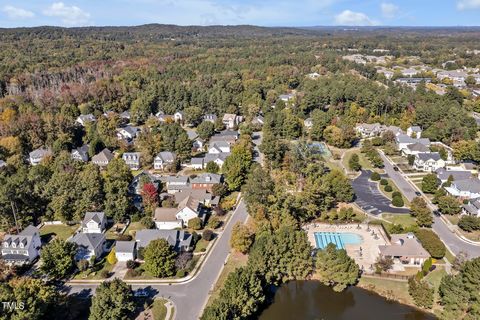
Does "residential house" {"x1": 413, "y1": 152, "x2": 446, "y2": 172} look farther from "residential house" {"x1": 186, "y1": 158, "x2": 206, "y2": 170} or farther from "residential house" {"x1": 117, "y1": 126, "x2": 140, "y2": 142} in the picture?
"residential house" {"x1": 117, "y1": 126, "x2": 140, "y2": 142}

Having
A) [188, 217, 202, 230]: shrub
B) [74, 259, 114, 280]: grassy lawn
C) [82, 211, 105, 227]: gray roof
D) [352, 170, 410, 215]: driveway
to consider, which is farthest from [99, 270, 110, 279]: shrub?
[352, 170, 410, 215]: driveway

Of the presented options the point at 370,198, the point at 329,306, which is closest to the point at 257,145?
the point at 370,198

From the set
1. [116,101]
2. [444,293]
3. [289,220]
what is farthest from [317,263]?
[116,101]

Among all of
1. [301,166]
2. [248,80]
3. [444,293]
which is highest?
[248,80]

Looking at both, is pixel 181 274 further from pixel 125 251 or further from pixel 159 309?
pixel 125 251

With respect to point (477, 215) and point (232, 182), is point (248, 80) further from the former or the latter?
point (477, 215)

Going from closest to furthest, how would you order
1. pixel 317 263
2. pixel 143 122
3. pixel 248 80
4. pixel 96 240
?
1. pixel 317 263
2. pixel 96 240
3. pixel 143 122
4. pixel 248 80

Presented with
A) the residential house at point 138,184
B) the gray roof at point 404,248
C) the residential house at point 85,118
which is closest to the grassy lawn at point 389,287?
the gray roof at point 404,248

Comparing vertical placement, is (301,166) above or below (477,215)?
above

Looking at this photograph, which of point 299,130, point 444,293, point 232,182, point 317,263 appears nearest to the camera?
point 444,293
